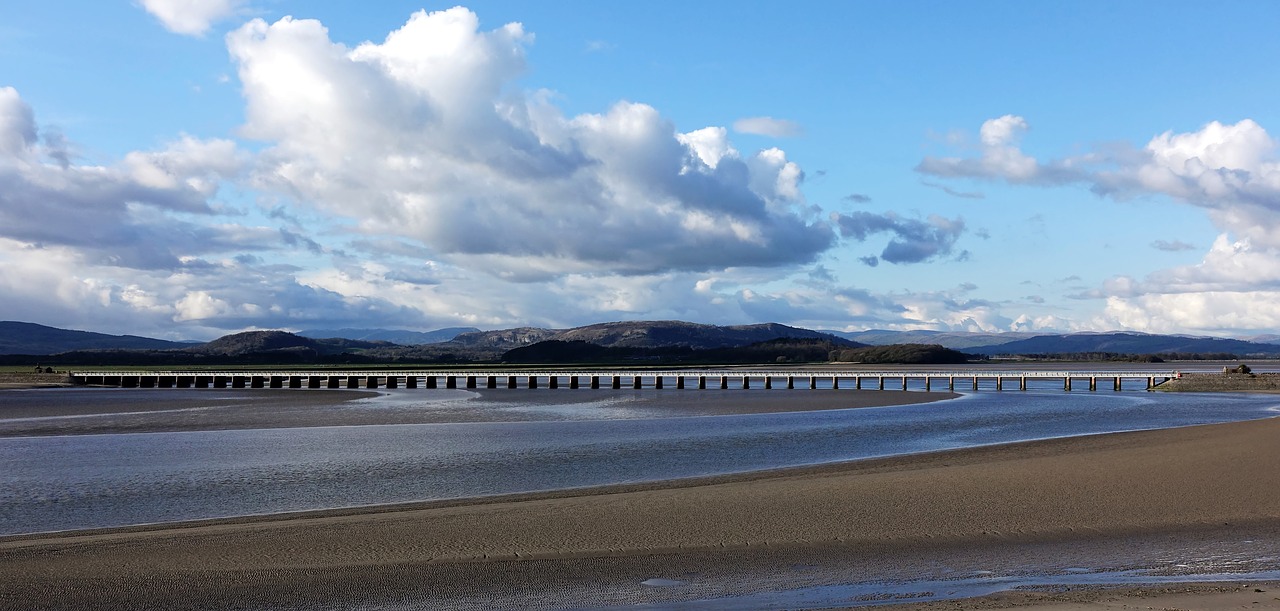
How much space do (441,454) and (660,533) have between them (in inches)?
476

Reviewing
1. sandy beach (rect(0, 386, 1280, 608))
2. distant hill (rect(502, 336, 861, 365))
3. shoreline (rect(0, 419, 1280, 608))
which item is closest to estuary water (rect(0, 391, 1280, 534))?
shoreline (rect(0, 419, 1280, 608))

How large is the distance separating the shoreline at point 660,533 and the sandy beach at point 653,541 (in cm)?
4

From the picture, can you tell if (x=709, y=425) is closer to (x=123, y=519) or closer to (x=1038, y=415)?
(x=1038, y=415)

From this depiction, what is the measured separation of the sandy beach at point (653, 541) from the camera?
9.81 meters

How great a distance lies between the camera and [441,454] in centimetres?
2367

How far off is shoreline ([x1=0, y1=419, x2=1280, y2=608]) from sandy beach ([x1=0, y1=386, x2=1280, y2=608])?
0.04 meters

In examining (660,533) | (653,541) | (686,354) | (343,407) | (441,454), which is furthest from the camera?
(686,354)

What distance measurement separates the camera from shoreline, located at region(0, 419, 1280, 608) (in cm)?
1040

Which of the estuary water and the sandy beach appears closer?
the sandy beach

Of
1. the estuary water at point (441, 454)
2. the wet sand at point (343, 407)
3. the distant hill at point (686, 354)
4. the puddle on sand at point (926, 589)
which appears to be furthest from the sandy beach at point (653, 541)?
the distant hill at point (686, 354)

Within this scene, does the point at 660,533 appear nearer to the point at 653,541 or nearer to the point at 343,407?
the point at 653,541

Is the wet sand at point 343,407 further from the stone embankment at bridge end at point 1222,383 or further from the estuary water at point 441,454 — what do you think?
the stone embankment at bridge end at point 1222,383

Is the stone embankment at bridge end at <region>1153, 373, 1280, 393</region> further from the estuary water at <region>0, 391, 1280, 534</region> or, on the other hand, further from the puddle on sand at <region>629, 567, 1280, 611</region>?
the puddle on sand at <region>629, 567, 1280, 611</region>

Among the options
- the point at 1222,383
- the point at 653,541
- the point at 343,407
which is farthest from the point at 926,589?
the point at 1222,383
